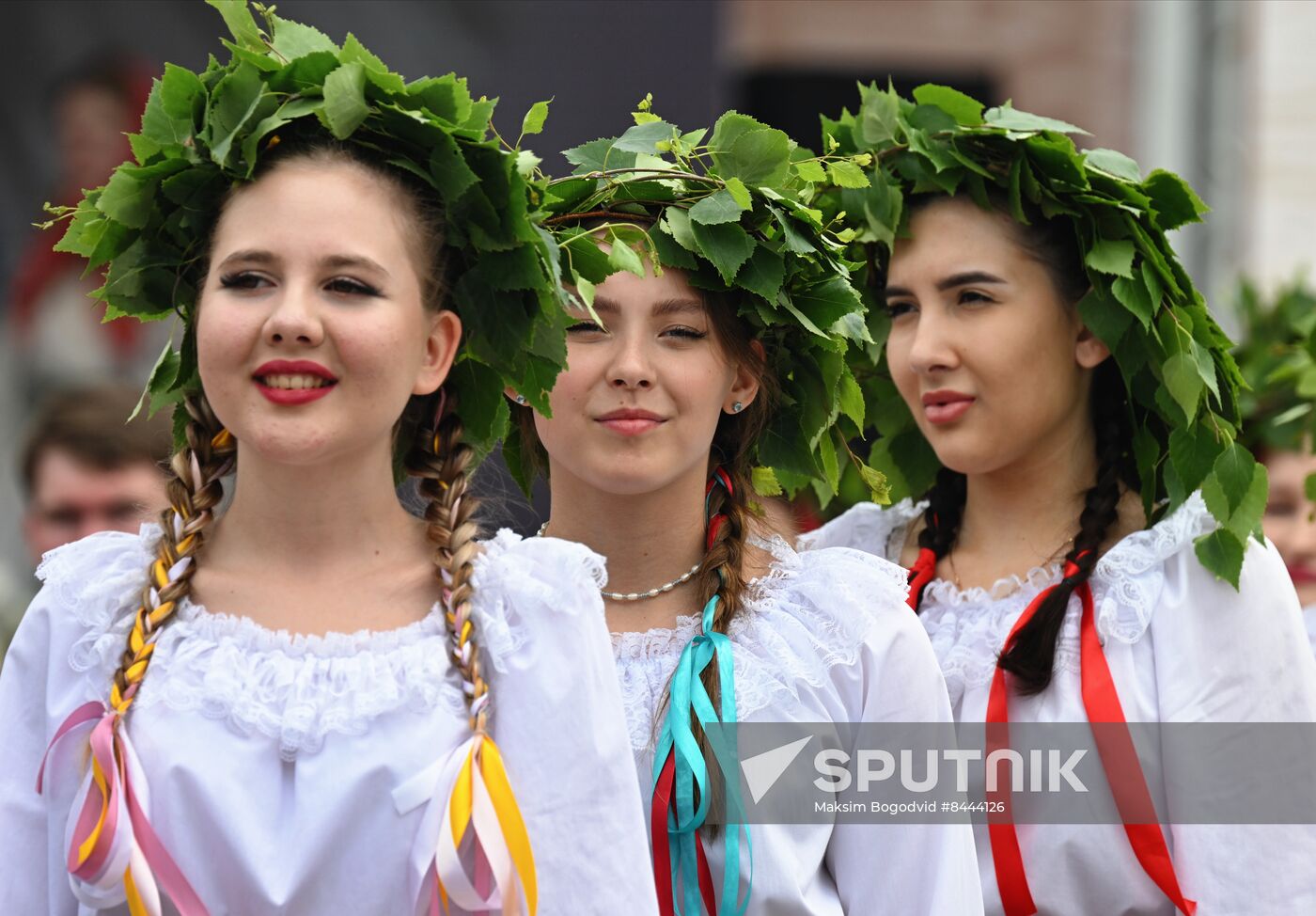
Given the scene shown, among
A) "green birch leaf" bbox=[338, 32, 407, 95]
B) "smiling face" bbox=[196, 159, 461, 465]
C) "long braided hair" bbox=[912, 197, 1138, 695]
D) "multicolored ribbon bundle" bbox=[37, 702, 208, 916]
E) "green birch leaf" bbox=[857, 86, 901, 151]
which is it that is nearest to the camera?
"multicolored ribbon bundle" bbox=[37, 702, 208, 916]

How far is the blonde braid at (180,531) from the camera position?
254 centimetres

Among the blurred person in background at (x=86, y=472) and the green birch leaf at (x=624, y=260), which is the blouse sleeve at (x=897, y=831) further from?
the blurred person in background at (x=86, y=472)

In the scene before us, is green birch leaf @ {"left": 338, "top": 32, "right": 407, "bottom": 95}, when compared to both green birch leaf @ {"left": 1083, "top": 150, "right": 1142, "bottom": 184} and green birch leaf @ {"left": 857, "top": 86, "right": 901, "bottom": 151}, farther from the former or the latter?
green birch leaf @ {"left": 1083, "top": 150, "right": 1142, "bottom": 184}

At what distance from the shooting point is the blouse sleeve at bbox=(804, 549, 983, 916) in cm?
302

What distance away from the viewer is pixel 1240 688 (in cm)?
341

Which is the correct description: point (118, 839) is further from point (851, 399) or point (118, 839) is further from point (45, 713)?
point (851, 399)

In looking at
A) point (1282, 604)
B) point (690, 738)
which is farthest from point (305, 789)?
point (1282, 604)

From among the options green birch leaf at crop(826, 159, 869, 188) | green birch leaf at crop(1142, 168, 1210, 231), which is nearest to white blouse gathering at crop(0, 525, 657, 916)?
green birch leaf at crop(826, 159, 869, 188)

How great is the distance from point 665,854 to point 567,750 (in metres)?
0.58

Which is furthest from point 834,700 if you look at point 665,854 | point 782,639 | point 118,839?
point 118,839

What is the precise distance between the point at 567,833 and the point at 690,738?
1.80ft

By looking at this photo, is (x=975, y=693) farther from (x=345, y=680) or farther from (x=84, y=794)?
(x=84, y=794)

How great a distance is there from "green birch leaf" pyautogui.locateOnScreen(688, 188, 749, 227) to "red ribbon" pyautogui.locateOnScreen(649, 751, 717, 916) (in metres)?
0.90

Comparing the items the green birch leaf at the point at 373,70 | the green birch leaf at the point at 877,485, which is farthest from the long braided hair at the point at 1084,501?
the green birch leaf at the point at 373,70
